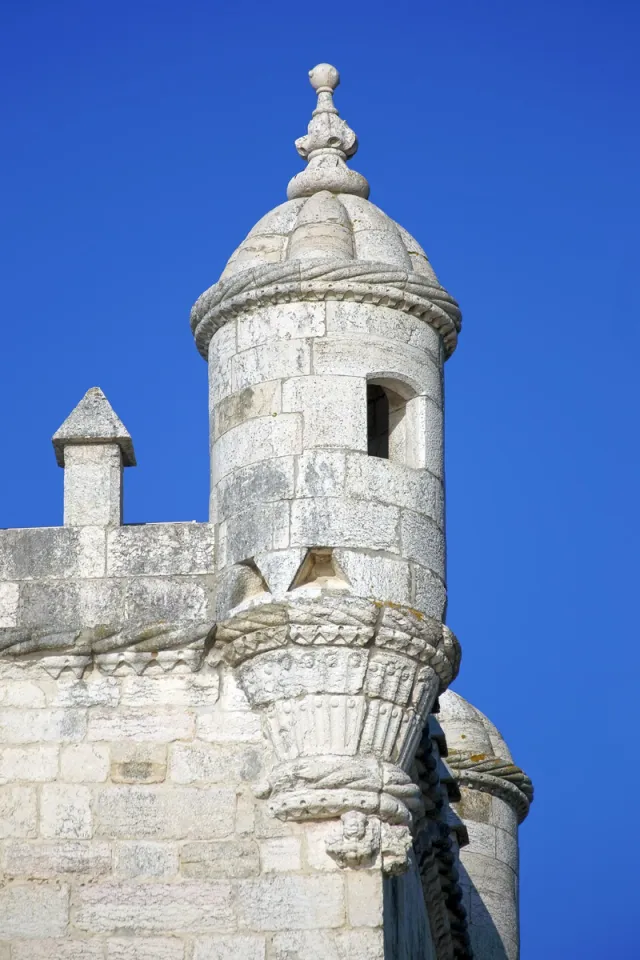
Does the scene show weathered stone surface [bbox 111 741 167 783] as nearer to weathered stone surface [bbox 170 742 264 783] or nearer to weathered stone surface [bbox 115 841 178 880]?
weathered stone surface [bbox 170 742 264 783]

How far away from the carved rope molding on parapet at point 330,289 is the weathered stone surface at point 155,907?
11.3ft

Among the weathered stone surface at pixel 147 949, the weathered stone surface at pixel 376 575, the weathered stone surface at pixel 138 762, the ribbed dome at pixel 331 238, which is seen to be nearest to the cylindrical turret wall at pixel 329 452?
the weathered stone surface at pixel 376 575

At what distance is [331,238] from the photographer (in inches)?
581

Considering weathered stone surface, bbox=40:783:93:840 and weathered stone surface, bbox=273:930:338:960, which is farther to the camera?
weathered stone surface, bbox=40:783:93:840

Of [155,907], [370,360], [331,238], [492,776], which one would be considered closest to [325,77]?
[331,238]

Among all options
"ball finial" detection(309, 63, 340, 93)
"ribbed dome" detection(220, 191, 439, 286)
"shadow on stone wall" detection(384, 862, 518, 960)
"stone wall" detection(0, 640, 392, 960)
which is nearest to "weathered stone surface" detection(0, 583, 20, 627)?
"stone wall" detection(0, 640, 392, 960)

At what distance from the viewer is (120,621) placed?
45.9ft

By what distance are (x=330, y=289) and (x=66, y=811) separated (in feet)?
11.0

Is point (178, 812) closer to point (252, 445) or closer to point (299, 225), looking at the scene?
point (252, 445)

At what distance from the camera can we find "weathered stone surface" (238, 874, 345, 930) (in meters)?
13.2

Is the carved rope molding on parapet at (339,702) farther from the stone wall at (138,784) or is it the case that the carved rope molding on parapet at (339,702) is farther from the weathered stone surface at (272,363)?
the weathered stone surface at (272,363)

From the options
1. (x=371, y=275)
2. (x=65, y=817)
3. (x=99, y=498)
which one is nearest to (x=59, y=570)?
(x=99, y=498)

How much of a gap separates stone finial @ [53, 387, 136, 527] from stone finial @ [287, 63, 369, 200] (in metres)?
2.13

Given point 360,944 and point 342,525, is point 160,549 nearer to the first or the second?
point 342,525
